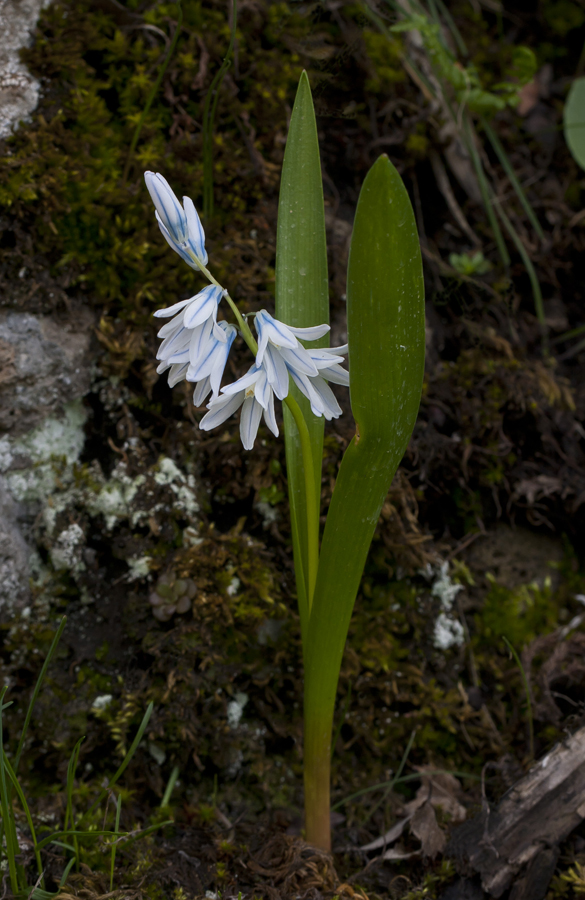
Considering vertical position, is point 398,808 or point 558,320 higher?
point 558,320

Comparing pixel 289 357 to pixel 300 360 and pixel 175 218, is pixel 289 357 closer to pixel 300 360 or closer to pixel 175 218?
pixel 300 360

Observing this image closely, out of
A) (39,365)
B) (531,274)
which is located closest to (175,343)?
(39,365)

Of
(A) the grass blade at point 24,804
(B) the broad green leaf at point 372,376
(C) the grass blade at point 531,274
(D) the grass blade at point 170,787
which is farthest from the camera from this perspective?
(C) the grass blade at point 531,274

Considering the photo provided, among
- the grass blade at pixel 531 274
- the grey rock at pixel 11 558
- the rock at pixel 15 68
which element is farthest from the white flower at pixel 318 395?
the grass blade at pixel 531 274

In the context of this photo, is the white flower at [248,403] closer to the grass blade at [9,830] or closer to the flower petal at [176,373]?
the flower petal at [176,373]

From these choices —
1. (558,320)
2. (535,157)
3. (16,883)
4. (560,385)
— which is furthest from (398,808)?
(535,157)

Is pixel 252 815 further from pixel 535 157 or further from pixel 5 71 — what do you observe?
pixel 535 157
